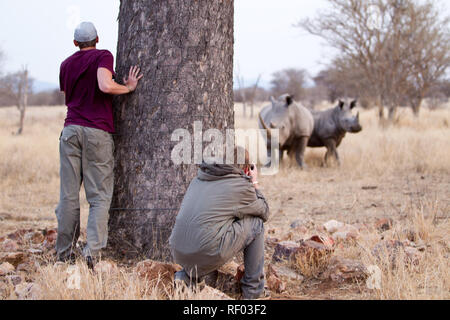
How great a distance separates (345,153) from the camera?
11.1 metres

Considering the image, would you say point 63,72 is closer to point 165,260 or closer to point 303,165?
point 165,260

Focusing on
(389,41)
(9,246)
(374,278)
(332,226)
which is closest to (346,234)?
(332,226)

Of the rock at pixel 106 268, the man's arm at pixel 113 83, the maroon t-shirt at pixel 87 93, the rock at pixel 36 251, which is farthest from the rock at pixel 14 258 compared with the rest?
the man's arm at pixel 113 83

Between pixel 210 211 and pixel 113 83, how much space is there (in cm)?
134

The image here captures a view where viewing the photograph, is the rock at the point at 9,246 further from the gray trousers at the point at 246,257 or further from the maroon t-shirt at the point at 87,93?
the gray trousers at the point at 246,257

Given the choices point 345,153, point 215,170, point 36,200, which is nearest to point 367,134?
point 345,153

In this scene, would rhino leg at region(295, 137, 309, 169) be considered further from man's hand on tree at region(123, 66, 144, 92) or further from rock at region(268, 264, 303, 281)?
man's hand on tree at region(123, 66, 144, 92)

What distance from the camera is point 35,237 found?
455cm

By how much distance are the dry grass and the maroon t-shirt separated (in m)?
1.15

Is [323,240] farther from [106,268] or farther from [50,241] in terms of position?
[50,241]

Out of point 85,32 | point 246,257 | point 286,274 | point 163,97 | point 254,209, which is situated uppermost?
point 85,32

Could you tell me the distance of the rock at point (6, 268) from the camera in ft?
11.2

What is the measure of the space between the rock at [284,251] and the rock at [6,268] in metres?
2.00

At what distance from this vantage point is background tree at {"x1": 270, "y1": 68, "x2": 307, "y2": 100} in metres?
42.7
